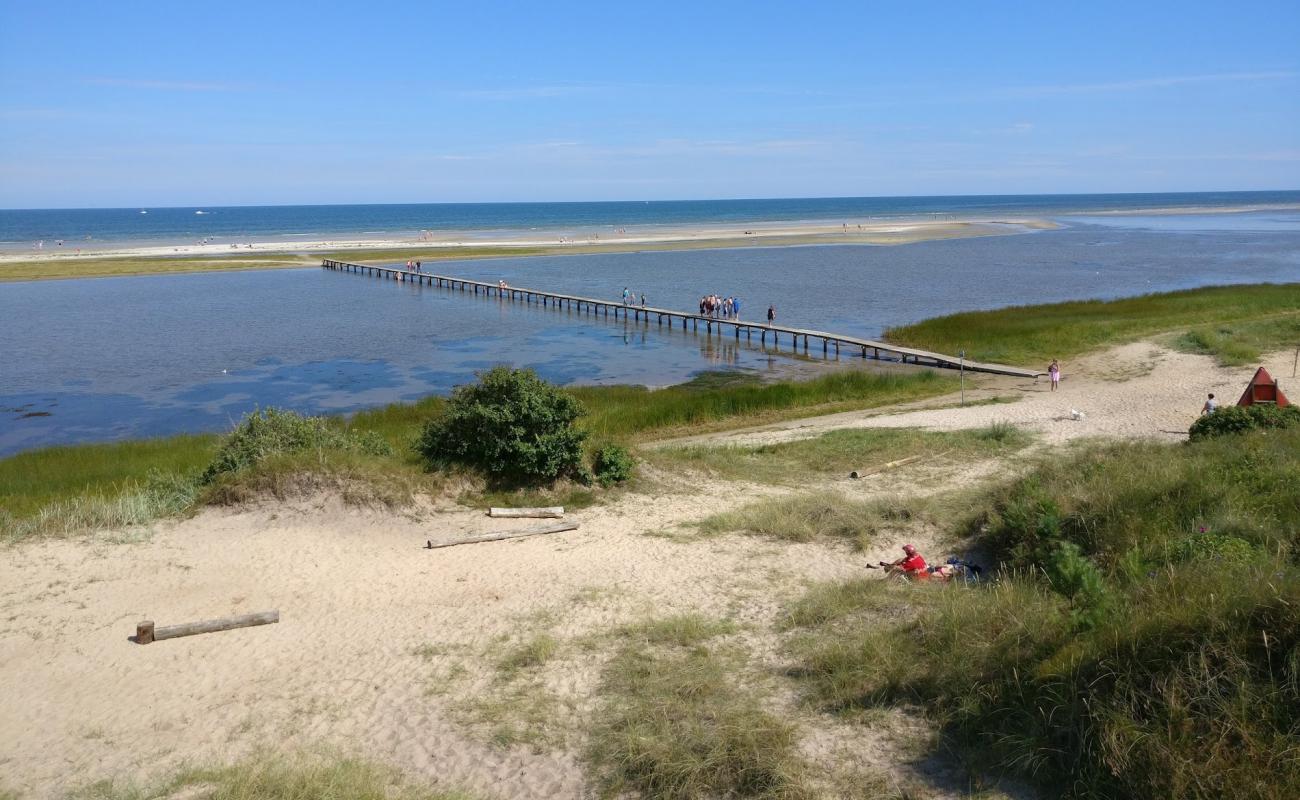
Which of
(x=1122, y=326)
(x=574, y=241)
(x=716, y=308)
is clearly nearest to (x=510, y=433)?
(x=1122, y=326)

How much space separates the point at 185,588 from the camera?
1239cm

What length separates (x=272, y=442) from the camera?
16.2 meters

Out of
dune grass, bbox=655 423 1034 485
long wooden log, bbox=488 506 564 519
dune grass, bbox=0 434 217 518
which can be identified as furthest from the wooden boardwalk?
dune grass, bbox=0 434 217 518

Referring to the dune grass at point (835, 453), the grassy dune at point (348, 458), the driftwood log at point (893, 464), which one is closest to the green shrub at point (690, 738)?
the grassy dune at point (348, 458)

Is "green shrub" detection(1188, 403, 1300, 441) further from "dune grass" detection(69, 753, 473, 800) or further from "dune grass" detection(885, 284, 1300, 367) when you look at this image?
"dune grass" detection(885, 284, 1300, 367)

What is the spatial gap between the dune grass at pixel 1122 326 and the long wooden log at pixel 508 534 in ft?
74.1

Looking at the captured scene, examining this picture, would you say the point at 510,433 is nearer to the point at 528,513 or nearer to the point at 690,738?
the point at 528,513

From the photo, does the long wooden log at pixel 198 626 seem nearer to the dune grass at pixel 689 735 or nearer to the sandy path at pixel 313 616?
the sandy path at pixel 313 616

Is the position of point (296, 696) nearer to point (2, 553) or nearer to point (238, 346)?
point (2, 553)

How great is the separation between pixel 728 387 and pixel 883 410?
6536mm

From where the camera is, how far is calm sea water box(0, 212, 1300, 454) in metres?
31.1

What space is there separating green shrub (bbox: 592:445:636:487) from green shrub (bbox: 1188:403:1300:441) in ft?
28.6

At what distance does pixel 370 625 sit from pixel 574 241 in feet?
323

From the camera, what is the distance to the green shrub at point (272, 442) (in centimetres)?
1598
